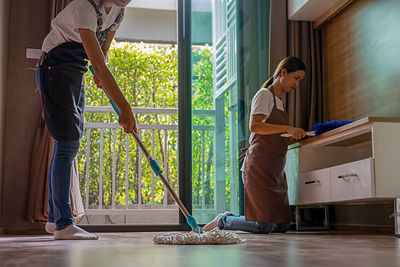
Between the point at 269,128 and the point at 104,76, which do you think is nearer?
the point at 104,76

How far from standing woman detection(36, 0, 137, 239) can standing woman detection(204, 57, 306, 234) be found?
1.00 meters

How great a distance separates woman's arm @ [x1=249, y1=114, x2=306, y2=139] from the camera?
2.68 metres

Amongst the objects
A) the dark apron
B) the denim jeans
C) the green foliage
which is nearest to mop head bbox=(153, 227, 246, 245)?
the denim jeans

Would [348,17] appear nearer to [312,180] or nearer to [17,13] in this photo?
[312,180]

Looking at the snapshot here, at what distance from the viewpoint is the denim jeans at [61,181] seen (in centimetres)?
212

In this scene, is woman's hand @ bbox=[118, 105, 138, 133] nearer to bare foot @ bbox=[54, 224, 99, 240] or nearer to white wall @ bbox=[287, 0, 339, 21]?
bare foot @ bbox=[54, 224, 99, 240]

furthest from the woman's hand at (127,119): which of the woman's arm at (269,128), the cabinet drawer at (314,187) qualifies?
the cabinet drawer at (314,187)

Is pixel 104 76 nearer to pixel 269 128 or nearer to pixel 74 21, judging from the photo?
pixel 74 21

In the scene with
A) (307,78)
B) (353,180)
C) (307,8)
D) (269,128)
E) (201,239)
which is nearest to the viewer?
(201,239)

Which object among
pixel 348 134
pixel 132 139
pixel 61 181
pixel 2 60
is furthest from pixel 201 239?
pixel 132 139

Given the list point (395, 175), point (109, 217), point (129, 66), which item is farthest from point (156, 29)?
point (395, 175)

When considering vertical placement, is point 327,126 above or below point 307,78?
below

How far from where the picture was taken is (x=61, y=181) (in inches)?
83.7

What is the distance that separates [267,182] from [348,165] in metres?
0.45
